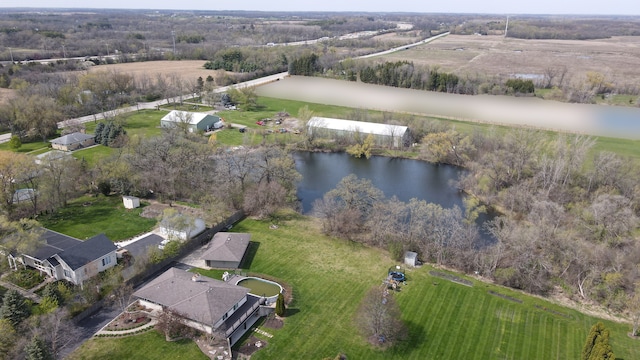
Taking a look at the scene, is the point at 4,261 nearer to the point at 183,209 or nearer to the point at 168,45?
the point at 183,209

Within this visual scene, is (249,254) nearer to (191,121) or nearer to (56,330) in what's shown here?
(56,330)

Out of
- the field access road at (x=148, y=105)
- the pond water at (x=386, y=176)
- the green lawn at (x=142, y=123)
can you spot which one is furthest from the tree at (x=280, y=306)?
the field access road at (x=148, y=105)

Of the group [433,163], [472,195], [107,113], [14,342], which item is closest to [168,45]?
[107,113]

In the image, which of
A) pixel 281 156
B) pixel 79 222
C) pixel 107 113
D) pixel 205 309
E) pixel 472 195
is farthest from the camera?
pixel 107 113

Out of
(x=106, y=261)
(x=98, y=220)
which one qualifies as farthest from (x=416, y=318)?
(x=98, y=220)

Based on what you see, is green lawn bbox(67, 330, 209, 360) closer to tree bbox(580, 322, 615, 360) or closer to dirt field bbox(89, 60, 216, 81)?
tree bbox(580, 322, 615, 360)

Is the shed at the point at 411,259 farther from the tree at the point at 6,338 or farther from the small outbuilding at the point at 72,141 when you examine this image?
the small outbuilding at the point at 72,141
